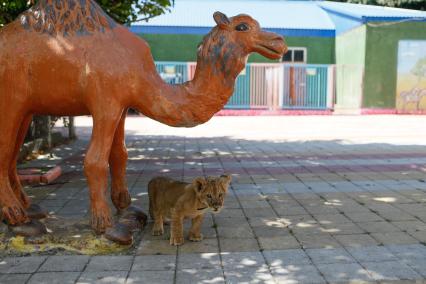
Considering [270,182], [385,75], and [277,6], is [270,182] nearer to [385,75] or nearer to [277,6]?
[385,75]

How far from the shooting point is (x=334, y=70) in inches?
862

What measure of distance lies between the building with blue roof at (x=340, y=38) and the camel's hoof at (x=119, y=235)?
19.1 meters

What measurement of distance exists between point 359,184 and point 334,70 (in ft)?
52.0

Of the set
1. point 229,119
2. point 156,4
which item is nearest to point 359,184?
point 156,4

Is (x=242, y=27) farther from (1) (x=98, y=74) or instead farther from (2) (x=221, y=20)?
(1) (x=98, y=74)

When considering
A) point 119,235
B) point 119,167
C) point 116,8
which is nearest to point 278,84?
point 116,8

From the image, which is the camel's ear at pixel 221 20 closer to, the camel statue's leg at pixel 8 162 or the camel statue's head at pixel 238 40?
the camel statue's head at pixel 238 40

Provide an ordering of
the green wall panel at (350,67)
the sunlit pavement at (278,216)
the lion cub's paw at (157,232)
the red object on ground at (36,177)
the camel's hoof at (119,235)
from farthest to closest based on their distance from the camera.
→ the green wall panel at (350,67), the red object on ground at (36,177), the lion cub's paw at (157,232), the camel's hoof at (119,235), the sunlit pavement at (278,216)

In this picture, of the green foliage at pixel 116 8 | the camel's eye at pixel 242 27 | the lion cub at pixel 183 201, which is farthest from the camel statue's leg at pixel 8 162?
the green foliage at pixel 116 8

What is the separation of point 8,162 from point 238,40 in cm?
255

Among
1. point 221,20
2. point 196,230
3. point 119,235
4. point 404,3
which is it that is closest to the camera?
point 221,20

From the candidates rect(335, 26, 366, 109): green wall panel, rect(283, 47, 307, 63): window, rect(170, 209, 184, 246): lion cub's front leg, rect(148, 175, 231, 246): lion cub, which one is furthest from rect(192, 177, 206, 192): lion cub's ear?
rect(283, 47, 307, 63): window

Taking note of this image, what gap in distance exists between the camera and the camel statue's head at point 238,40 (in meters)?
4.06

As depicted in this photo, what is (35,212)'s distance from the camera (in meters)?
4.88
